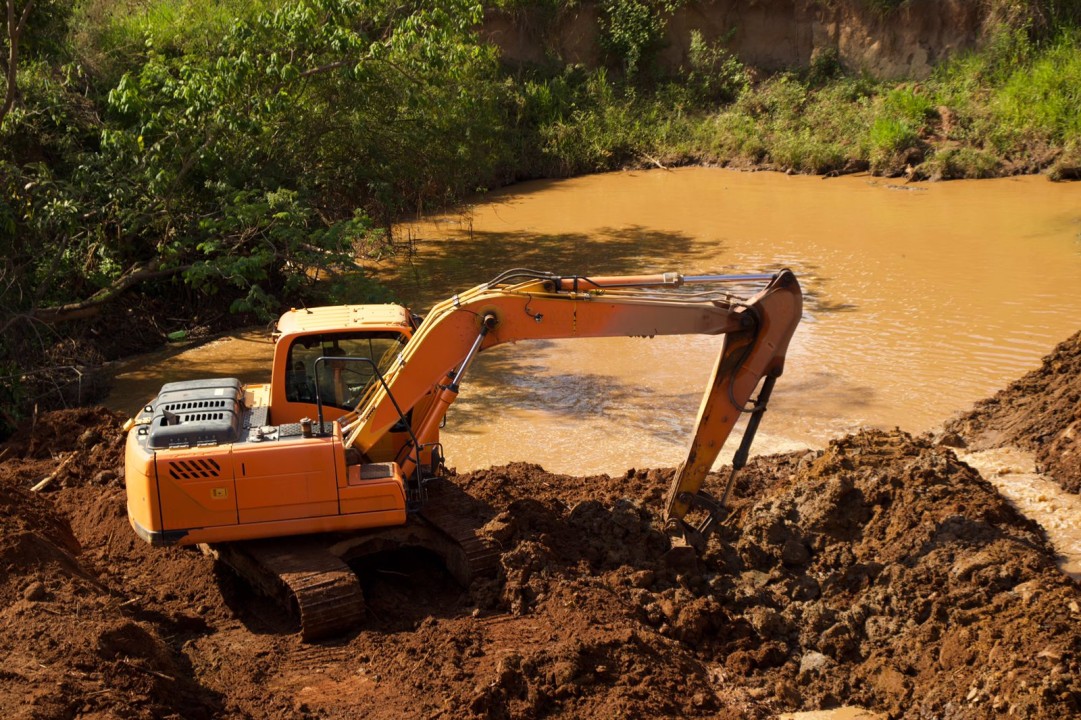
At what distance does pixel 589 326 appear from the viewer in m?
7.50

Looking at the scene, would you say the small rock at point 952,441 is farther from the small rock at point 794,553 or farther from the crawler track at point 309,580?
the crawler track at point 309,580

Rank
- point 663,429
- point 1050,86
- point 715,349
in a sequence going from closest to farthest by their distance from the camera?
point 663,429, point 715,349, point 1050,86

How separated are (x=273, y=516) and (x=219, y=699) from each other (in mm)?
1379

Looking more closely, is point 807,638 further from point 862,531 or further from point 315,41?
point 315,41

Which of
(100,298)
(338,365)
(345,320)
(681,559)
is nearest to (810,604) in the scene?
(681,559)

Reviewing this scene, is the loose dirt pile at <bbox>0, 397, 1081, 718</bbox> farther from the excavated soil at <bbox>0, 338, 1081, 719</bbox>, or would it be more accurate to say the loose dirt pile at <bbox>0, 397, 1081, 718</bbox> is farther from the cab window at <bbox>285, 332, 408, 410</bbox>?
the cab window at <bbox>285, 332, 408, 410</bbox>

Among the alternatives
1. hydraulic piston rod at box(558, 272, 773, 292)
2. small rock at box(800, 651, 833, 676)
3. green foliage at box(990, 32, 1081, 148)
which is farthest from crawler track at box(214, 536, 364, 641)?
green foliage at box(990, 32, 1081, 148)

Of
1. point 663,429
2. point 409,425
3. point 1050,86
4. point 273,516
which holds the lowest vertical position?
point 663,429

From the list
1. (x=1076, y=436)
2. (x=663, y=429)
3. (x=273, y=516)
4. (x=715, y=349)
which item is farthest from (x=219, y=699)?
(x=715, y=349)

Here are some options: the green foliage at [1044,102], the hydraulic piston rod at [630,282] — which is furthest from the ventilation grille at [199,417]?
the green foliage at [1044,102]

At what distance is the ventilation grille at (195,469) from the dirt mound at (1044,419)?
7207 mm

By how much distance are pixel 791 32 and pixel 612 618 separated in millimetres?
28728

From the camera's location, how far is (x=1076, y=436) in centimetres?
970

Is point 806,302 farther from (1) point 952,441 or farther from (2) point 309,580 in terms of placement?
(2) point 309,580
